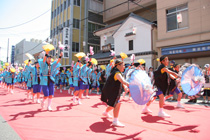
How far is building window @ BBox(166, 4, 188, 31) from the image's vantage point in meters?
12.4

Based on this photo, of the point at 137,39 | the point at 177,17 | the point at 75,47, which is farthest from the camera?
the point at 75,47

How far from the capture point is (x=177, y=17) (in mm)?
12023

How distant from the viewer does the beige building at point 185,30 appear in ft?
37.1

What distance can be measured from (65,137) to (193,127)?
293cm

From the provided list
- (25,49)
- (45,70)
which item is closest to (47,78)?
(45,70)

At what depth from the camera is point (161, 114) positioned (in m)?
4.43

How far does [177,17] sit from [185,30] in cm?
126

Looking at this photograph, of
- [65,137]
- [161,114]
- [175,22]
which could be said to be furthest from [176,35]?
[65,137]

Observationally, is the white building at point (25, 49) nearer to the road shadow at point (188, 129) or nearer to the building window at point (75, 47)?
the building window at point (75, 47)

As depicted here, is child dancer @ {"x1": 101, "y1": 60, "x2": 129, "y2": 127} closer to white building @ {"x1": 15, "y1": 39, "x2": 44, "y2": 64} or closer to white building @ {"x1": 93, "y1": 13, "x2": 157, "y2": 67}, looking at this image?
white building @ {"x1": 93, "y1": 13, "x2": 157, "y2": 67}

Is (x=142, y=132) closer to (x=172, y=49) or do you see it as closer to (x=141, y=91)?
(x=141, y=91)

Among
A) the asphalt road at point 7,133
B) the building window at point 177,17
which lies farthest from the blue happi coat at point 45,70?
the building window at point 177,17

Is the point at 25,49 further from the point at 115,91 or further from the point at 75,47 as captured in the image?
the point at 115,91

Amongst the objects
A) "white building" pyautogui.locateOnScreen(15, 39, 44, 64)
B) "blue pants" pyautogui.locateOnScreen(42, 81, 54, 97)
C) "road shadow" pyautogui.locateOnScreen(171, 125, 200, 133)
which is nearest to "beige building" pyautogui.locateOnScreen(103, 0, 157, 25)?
"blue pants" pyautogui.locateOnScreen(42, 81, 54, 97)
